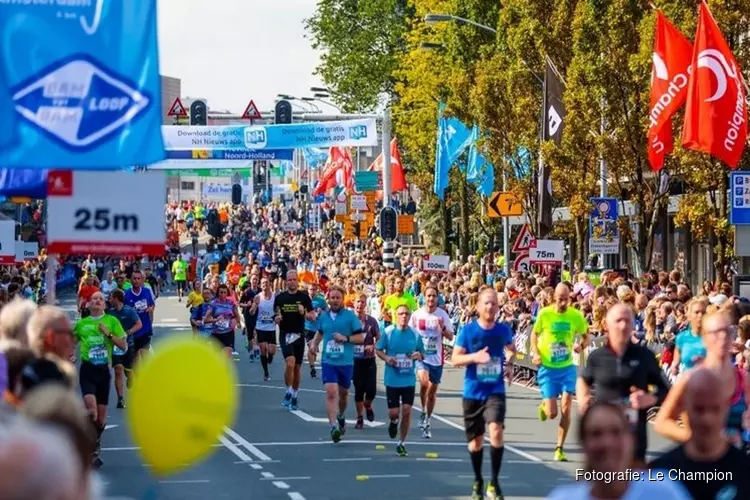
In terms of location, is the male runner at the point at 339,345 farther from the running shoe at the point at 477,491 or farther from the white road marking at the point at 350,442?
the running shoe at the point at 477,491

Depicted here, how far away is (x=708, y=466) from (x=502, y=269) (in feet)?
130

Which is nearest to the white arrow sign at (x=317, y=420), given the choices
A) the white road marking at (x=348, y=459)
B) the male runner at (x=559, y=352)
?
the white road marking at (x=348, y=459)

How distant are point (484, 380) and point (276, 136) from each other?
112ft

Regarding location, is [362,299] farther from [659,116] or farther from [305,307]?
[659,116]

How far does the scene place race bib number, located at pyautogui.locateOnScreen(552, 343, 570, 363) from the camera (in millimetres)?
17844

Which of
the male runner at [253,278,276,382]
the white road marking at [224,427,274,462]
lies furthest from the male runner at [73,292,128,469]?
the male runner at [253,278,276,382]

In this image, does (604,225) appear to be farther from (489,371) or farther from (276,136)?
(276,136)

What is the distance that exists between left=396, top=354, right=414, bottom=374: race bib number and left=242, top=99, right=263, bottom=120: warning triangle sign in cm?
3303

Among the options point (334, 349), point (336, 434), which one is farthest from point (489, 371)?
point (334, 349)

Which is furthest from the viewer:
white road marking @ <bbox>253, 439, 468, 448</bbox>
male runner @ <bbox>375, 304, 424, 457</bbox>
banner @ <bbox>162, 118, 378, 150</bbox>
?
banner @ <bbox>162, 118, 378, 150</bbox>

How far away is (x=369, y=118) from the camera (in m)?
47.8

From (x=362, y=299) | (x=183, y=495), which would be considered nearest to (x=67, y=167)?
(x=183, y=495)

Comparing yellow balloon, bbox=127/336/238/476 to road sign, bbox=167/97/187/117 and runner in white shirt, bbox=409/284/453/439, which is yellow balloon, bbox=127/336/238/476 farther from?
road sign, bbox=167/97/187/117

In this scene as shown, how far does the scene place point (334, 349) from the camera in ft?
65.7
